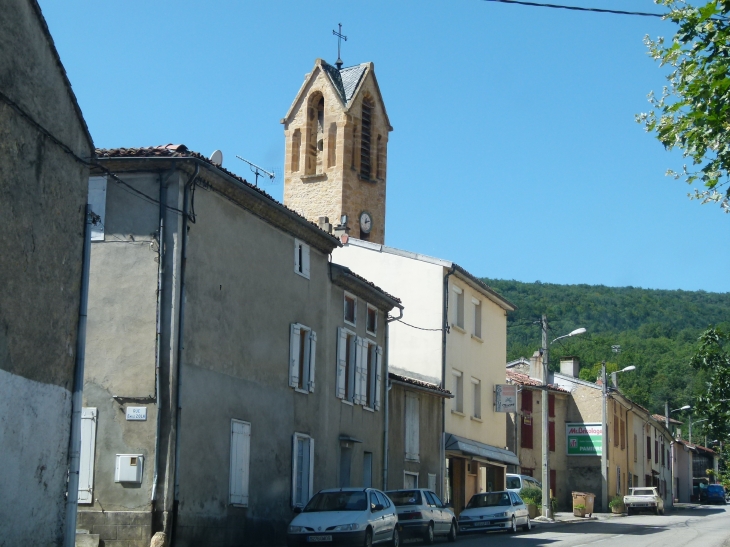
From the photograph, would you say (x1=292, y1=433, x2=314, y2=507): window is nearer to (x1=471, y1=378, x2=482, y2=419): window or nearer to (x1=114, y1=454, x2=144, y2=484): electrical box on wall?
(x1=114, y1=454, x2=144, y2=484): electrical box on wall

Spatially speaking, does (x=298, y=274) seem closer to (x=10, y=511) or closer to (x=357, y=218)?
(x=10, y=511)

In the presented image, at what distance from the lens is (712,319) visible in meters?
106

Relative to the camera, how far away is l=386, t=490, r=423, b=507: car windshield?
77.9 feet

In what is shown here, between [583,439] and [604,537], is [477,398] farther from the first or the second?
[583,439]

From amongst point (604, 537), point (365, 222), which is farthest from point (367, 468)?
point (365, 222)

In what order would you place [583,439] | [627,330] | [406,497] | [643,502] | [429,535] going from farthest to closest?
[627,330] → [583,439] → [643,502] → [406,497] → [429,535]

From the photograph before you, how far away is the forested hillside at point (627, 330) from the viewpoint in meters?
87.4

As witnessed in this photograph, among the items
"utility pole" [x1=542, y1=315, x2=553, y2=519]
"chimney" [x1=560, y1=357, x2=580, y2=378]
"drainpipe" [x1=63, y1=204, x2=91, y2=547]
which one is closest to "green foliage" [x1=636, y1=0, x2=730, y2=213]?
"drainpipe" [x1=63, y1=204, x2=91, y2=547]

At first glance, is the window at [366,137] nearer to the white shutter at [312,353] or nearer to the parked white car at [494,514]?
the parked white car at [494,514]

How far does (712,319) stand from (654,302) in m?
6.88

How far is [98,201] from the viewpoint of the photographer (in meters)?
19.0

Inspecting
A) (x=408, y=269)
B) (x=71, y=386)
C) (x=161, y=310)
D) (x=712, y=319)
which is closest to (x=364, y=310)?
(x=408, y=269)

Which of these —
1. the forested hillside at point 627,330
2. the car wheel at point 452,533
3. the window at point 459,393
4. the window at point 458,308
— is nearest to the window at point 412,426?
the window at point 459,393

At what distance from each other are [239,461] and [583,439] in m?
36.2
